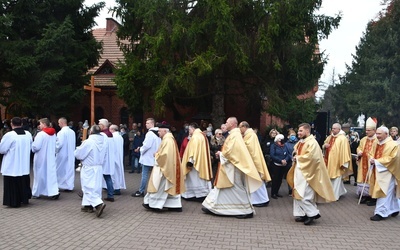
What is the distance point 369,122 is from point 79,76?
49.1 ft

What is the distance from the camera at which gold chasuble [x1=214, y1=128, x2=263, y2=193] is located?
28.2 ft

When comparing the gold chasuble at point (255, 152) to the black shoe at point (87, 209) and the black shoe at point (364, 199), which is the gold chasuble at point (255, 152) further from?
the black shoe at point (87, 209)

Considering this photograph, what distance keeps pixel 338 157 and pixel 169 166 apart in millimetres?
5264

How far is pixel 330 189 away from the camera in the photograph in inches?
325

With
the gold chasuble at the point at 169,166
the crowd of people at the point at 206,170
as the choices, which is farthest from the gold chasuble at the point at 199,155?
the gold chasuble at the point at 169,166

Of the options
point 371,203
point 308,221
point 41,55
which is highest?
point 41,55

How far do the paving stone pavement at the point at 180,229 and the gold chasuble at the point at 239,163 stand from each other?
746 mm

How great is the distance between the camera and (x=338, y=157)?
456 inches

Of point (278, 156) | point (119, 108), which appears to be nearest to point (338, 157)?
point (278, 156)

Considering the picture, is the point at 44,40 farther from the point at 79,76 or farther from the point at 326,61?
the point at 326,61

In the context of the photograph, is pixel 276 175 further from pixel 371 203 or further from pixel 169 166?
pixel 169 166

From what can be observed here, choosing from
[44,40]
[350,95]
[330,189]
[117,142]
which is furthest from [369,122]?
[350,95]

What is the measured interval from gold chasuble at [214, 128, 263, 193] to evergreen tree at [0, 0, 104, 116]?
12014 mm

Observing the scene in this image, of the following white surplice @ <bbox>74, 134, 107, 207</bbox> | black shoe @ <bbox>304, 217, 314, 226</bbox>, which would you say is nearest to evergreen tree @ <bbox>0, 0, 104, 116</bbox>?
white surplice @ <bbox>74, 134, 107, 207</bbox>
